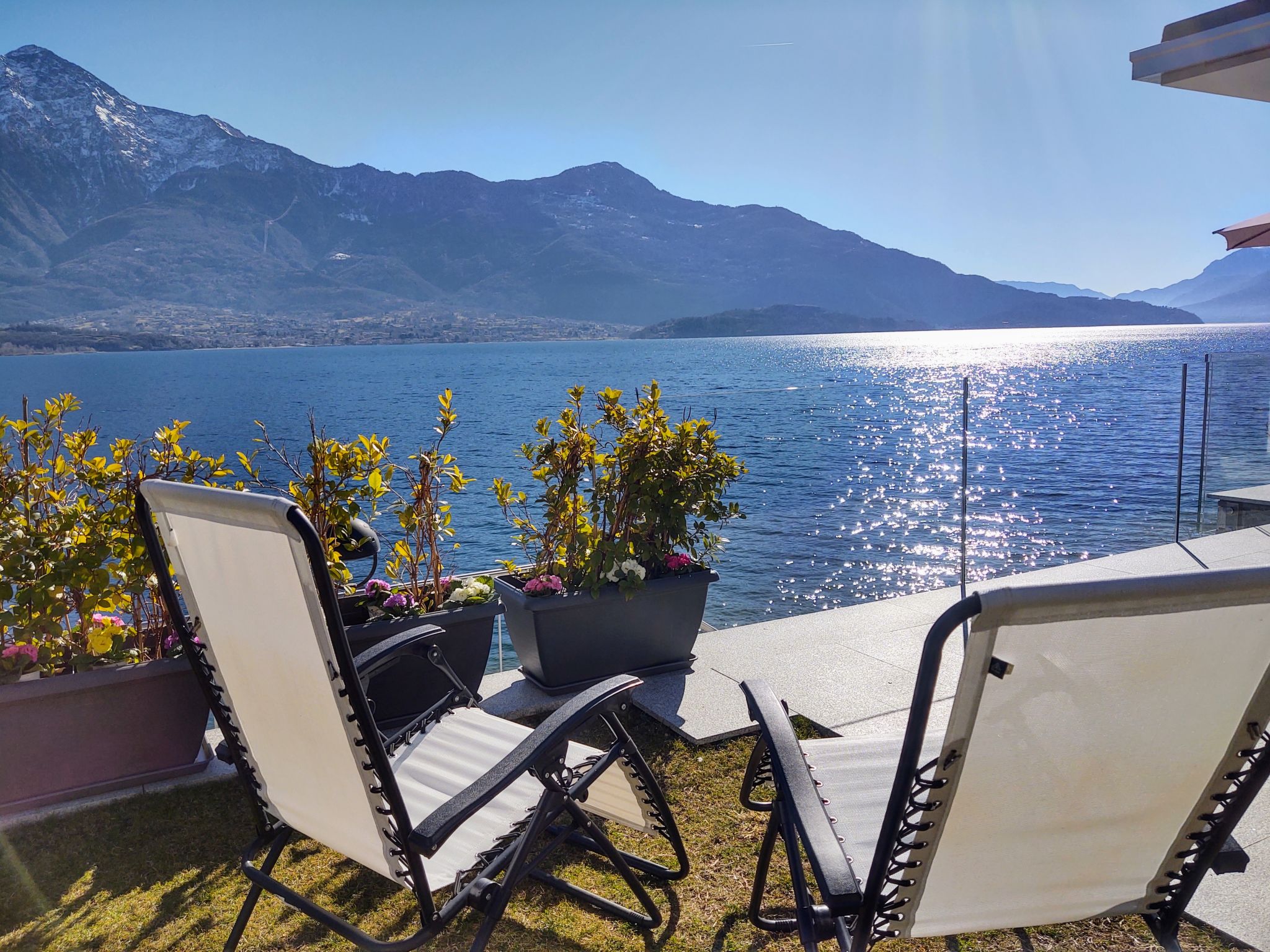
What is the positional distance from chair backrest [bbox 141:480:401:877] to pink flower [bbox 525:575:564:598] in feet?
5.43

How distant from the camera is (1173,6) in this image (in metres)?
5.89

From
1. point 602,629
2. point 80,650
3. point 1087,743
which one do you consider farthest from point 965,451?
point 80,650

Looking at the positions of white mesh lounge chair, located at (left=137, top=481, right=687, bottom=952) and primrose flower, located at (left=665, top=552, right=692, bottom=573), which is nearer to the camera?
white mesh lounge chair, located at (left=137, top=481, right=687, bottom=952)

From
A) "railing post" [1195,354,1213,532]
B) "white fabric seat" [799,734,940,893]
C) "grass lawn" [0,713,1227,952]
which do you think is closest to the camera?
"white fabric seat" [799,734,940,893]

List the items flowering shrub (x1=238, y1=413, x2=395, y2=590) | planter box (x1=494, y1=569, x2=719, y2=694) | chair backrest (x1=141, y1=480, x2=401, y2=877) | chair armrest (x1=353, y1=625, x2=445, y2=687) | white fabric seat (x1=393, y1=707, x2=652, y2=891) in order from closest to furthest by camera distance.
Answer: chair backrest (x1=141, y1=480, x2=401, y2=877) → white fabric seat (x1=393, y1=707, x2=652, y2=891) → chair armrest (x1=353, y1=625, x2=445, y2=687) → flowering shrub (x1=238, y1=413, x2=395, y2=590) → planter box (x1=494, y1=569, x2=719, y2=694)

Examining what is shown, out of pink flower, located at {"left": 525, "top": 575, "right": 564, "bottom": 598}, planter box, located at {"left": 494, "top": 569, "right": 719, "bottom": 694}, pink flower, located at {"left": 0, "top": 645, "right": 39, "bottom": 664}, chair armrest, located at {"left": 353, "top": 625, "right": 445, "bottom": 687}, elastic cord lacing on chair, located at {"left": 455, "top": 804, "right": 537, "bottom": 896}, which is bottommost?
planter box, located at {"left": 494, "top": 569, "right": 719, "bottom": 694}

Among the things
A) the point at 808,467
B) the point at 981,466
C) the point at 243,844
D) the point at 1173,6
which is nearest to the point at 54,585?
the point at 243,844

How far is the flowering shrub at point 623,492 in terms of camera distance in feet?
12.0

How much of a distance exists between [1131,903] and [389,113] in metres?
33.7

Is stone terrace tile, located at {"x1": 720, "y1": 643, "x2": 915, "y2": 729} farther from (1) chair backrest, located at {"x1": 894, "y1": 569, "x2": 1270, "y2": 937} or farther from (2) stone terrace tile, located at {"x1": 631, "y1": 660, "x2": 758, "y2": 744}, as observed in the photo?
(1) chair backrest, located at {"x1": 894, "y1": 569, "x2": 1270, "y2": 937}

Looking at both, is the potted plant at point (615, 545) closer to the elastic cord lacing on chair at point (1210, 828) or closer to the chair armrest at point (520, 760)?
the chair armrest at point (520, 760)

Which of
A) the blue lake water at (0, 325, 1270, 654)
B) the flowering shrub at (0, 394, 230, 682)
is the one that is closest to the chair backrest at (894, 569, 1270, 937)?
the flowering shrub at (0, 394, 230, 682)

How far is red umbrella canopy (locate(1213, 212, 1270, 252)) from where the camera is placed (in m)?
5.05

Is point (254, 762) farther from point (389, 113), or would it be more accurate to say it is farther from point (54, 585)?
point (389, 113)
